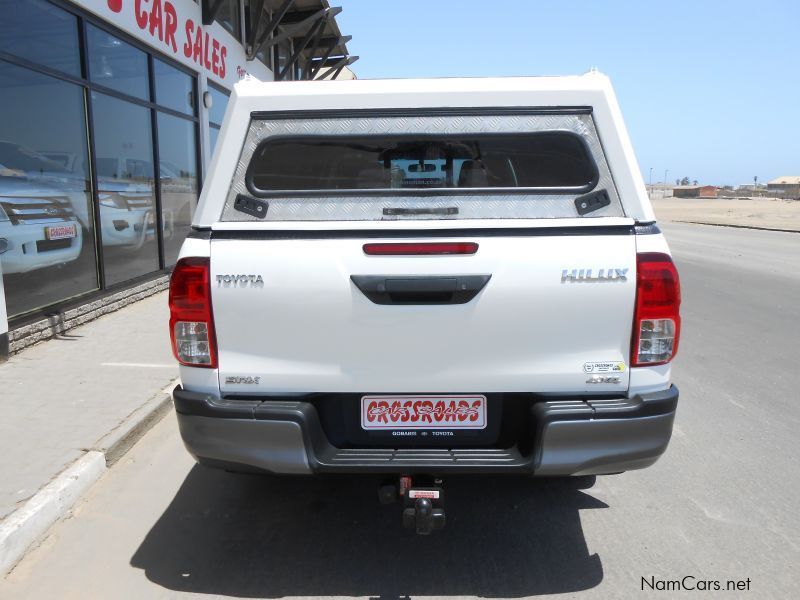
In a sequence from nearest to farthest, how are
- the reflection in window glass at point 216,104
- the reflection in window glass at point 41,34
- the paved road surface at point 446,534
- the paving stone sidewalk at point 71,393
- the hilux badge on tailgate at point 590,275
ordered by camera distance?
the hilux badge on tailgate at point 590,275
the paved road surface at point 446,534
the paving stone sidewalk at point 71,393
the reflection in window glass at point 41,34
the reflection in window glass at point 216,104

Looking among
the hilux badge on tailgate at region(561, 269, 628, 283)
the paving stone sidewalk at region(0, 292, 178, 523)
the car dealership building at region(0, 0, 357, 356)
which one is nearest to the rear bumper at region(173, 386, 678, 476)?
the hilux badge on tailgate at region(561, 269, 628, 283)

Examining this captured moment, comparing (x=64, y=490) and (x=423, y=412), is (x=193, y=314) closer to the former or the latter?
(x=423, y=412)

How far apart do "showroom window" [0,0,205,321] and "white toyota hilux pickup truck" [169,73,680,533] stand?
4.64 metres

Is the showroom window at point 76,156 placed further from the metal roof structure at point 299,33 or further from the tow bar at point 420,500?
the tow bar at point 420,500

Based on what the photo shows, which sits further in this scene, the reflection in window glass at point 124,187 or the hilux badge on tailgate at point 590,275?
the reflection in window glass at point 124,187

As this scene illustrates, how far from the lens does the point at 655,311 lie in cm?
267

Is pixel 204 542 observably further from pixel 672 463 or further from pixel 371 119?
pixel 672 463

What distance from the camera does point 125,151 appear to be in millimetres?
8875

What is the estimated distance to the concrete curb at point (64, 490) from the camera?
309 cm

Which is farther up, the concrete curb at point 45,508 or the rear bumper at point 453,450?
the rear bumper at point 453,450

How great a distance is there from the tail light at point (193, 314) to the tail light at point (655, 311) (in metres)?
1.70

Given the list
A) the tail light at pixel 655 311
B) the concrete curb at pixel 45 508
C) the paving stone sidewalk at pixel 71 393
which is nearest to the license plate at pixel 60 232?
the paving stone sidewalk at pixel 71 393

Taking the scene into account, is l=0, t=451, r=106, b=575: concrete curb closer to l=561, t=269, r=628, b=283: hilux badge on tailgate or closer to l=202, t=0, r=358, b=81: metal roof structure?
l=561, t=269, r=628, b=283: hilux badge on tailgate

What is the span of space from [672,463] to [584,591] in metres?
1.65
